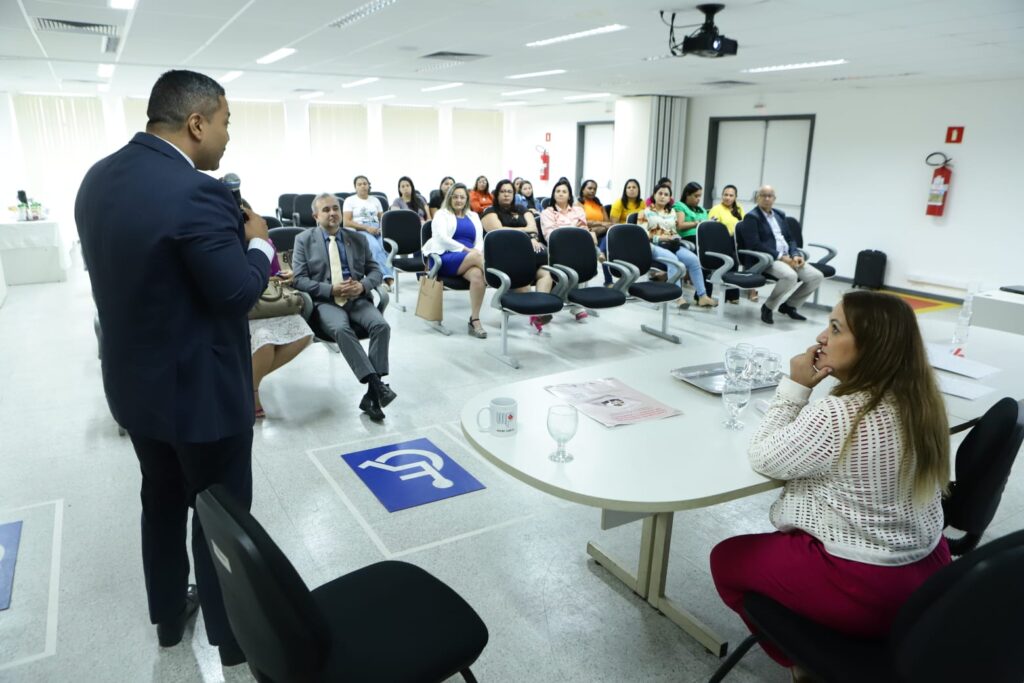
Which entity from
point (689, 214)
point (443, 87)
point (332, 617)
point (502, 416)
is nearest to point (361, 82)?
point (443, 87)

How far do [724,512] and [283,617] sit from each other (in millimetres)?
2304

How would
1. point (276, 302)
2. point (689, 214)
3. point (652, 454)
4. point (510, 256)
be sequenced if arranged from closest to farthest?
point (652, 454) < point (276, 302) < point (510, 256) < point (689, 214)

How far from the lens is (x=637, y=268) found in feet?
18.8

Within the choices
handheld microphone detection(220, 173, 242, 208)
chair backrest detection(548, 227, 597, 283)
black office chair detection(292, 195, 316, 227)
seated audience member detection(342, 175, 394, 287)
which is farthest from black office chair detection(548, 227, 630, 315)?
black office chair detection(292, 195, 316, 227)

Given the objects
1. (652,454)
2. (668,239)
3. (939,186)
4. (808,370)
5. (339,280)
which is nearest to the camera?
(808,370)

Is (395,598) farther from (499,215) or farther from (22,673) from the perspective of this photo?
(499,215)

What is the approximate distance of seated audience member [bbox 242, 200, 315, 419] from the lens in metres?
3.87

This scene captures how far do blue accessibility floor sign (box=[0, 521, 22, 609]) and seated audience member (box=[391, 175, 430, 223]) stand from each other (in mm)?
6107

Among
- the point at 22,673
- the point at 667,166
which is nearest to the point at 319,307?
the point at 22,673

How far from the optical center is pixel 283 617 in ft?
3.84

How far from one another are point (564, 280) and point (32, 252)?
6286 mm

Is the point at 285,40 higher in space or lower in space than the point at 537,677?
higher

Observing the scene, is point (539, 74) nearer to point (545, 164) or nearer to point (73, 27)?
point (73, 27)

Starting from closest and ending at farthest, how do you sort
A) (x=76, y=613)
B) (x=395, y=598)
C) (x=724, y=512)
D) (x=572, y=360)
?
1. (x=395, y=598)
2. (x=76, y=613)
3. (x=724, y=512)
4. (x=572, y=360)
